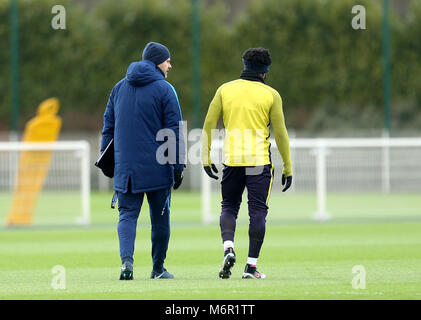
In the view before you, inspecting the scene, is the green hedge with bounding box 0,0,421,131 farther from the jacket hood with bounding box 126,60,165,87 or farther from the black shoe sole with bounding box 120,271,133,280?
the black shoe sole with bounding box 120,271,133,280

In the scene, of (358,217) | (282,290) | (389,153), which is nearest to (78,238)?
(358,217)

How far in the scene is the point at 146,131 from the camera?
8555 millimetres

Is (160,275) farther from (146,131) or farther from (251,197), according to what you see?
(146,131)

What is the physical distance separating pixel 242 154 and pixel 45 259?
11.4ft

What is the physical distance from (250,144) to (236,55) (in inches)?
877

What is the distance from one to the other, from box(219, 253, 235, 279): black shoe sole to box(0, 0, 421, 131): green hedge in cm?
2118

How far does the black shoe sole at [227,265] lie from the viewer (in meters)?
8.47

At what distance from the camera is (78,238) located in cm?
1416

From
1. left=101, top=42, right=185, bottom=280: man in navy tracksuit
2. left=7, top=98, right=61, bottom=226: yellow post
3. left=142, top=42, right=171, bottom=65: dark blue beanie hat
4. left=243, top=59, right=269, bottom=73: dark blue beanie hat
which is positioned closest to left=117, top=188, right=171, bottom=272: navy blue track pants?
left=101, top=42, right=185, bottom=280: man in navy tracksuit

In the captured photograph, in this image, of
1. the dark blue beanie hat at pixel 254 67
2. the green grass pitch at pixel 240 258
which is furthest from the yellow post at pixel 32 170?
the dark blue beanie hat at pixel 254 67

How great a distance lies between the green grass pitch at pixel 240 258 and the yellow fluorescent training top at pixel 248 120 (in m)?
1.05

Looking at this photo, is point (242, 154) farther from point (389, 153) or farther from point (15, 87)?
point (15, 87)

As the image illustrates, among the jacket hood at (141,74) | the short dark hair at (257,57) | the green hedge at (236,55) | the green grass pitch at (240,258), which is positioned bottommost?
the green grass pitch at (240,258)

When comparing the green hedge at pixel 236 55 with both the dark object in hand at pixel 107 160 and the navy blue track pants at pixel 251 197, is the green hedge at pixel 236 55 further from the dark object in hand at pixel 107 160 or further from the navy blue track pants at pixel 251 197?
the navy blue track pants at pixel 251 197
